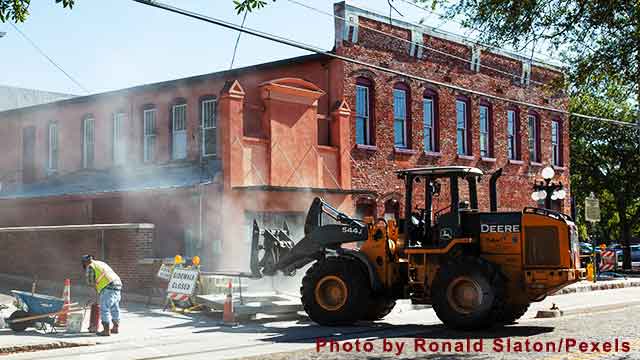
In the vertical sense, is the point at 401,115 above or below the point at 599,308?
above

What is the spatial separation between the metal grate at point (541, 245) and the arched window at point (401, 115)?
12.8m

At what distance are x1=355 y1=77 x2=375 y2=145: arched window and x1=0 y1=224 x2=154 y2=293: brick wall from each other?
856 centimetres

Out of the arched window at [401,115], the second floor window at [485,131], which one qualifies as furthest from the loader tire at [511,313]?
the second floor window at [485,131]

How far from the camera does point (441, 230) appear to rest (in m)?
17.0

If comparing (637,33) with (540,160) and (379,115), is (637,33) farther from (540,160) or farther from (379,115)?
(540,160)

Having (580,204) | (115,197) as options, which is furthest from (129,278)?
(580,204)

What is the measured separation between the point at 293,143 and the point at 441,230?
887cm

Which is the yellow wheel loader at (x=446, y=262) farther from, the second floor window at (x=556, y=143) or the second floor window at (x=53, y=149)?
the second floor window at (x=556, y=143)

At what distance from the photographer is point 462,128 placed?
3197cm

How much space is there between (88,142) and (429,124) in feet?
40.2

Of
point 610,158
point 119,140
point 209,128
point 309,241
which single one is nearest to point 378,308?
point 309,241

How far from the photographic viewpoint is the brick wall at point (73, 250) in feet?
70.0

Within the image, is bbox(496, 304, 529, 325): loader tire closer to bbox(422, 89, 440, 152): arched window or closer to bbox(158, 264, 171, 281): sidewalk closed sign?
bbox(158, 264, 171, 281): sidewalk closed sign

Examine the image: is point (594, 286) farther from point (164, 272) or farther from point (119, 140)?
point (119, 140)
